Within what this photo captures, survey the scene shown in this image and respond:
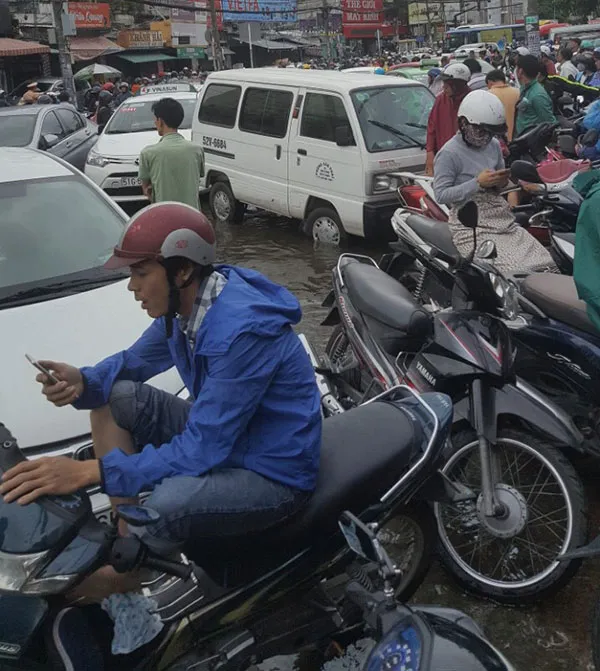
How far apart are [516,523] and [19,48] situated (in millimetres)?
33731

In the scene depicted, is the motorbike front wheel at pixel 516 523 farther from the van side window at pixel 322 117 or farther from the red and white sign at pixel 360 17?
the red and white sign at pixel 360 17

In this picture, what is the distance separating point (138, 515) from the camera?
2.07 metres

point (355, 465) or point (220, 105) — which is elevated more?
point (220, 105)

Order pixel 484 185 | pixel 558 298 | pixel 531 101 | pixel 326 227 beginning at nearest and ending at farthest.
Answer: pixel 558 298 → pixel 484 185 → pixel 531 101 → pixel 326 227

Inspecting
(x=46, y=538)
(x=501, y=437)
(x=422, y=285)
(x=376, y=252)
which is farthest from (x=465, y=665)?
(x=376, y=252)

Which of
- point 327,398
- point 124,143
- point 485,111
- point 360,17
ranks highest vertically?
point 360,17

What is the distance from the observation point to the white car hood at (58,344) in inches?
129

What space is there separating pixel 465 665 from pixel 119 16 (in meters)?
47.9

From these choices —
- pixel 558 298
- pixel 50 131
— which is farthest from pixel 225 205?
pixel 558 298

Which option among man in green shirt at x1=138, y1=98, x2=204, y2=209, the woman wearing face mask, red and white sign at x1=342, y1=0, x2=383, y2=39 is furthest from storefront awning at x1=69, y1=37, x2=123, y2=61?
the woman wearing face mask

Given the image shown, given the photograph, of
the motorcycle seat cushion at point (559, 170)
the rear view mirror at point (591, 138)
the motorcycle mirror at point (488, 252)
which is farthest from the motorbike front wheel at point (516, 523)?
the rear view mirror at point (591, 138)

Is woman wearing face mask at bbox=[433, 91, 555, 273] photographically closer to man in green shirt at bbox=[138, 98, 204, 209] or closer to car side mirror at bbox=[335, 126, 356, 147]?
man in green shirt at bbox=[138, 98, 204, 209]

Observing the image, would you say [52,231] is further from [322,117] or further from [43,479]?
[322,117]

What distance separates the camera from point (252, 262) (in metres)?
8.66
